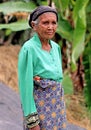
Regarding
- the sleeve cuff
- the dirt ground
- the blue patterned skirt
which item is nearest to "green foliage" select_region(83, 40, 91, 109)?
the dirt ground

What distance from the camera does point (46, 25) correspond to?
2.19m

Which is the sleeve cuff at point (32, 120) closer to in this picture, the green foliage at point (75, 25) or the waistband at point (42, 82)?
the waistband at point (42, 82)

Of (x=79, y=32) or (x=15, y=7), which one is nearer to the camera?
(x=79, y=32)

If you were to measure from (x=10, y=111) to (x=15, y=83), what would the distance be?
1.51m

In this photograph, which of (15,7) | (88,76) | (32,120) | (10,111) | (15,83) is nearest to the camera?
(32,120)

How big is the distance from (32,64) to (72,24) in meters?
2.49

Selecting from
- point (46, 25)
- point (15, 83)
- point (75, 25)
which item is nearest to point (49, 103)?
point (46, 25)

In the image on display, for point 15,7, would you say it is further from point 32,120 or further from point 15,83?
point 32,120

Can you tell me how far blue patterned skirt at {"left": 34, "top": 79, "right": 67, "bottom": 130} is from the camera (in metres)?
2.17

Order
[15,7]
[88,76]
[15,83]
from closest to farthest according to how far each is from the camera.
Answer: [15,7]
[88,76]
[15,83]

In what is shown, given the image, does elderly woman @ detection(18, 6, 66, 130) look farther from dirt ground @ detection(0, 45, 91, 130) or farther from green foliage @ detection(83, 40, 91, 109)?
green foliage @ detection(83, 40, 91, 109)

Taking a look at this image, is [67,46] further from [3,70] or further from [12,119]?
[12,119]

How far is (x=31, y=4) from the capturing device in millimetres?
4496

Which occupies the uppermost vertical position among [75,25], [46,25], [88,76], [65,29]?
[46,25]
